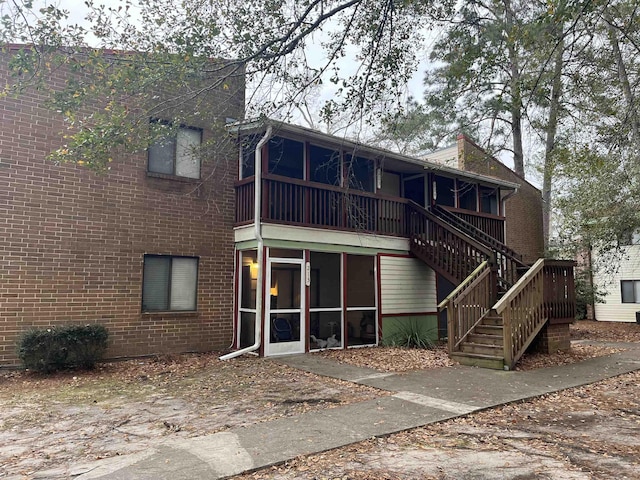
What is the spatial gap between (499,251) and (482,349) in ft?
10.9

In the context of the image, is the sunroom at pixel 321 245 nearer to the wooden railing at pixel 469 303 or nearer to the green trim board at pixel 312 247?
the green trim board at pixel 312 247

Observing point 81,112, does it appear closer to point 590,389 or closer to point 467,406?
point 467,406

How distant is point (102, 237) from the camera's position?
362 inches

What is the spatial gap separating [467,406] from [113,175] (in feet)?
25.4

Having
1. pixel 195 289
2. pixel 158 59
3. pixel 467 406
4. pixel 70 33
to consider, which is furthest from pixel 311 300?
pixel 70 33

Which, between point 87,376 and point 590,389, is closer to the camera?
point 590,389

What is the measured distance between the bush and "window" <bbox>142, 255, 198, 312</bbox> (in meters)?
1.40

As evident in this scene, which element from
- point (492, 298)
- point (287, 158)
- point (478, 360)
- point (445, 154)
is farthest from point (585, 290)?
point (287, 158)

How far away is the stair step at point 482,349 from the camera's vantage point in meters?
8.60

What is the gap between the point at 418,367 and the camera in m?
8.67

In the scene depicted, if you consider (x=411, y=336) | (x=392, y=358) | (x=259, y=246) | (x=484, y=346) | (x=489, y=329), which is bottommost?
(x=392, y=358)

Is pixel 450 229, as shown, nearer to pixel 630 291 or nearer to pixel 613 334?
pixel 613 334

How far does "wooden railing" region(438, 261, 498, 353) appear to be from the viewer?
9.30m

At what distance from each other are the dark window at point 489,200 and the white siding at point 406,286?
13.5 ft
